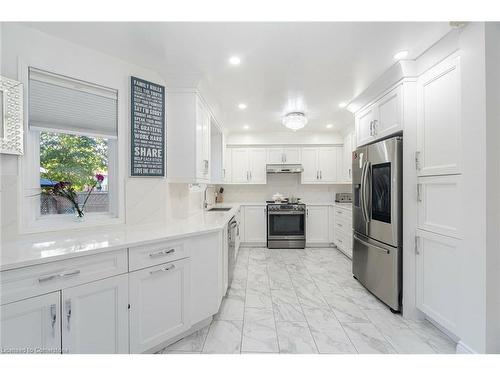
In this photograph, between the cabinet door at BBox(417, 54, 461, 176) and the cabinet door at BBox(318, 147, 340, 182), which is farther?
the cabinet door at BBox(318, 147, 340, 182)

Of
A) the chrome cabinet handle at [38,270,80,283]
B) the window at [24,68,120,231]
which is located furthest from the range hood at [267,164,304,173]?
the chrome cabinet handle at [38,270,80,283]

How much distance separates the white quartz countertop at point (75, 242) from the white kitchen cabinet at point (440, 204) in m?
1.83

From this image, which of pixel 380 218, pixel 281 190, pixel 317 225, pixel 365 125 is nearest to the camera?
pixel 380 218

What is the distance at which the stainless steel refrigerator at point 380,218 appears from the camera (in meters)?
2.12

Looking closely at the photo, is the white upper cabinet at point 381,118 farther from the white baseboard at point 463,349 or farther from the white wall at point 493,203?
the white baseboard at point 463,349

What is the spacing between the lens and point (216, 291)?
1.97 metres

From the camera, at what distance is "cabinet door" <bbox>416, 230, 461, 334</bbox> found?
66.8 inches

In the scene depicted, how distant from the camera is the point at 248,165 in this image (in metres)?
4.82

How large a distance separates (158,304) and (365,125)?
9.52 ft

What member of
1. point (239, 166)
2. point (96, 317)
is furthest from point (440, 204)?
point (239, 166)

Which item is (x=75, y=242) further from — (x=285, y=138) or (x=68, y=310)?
(x=285, y=138)

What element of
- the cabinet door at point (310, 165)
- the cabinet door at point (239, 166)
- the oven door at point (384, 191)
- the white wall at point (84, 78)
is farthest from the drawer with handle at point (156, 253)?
the cabinet door at point (310, 165)

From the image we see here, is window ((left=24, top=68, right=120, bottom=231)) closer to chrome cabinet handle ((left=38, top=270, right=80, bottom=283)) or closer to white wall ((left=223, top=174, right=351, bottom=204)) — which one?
chrome cabinet handle ((left=38, top=270, right=80, bottom=283))

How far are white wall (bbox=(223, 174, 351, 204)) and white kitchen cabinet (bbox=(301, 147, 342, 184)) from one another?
338mm
